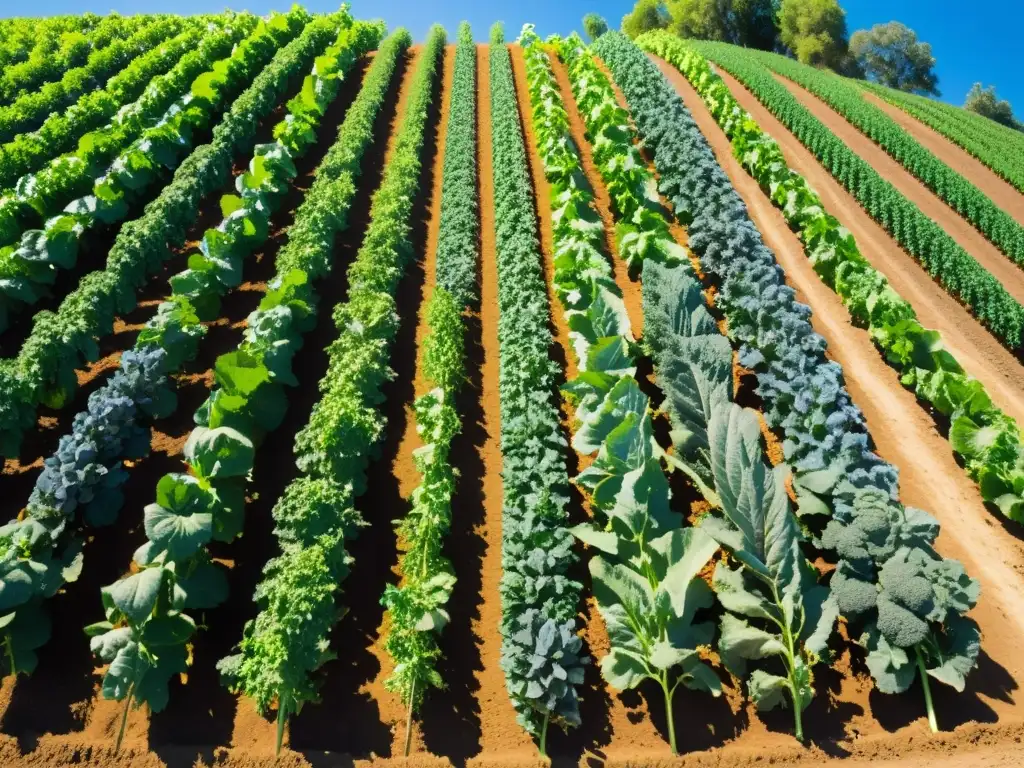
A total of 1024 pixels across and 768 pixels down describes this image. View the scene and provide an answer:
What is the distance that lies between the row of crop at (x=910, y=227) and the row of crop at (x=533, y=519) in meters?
8.95

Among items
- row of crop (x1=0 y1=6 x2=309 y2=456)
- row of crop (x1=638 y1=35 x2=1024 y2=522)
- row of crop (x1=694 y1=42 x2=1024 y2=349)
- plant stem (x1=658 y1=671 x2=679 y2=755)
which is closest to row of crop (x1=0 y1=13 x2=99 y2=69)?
row of crop (x1=0 y1=6 x2=309 y2=456)

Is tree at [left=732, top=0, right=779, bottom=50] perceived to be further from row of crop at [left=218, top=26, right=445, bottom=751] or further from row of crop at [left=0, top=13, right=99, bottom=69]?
row of crop at [left=218, top=26, right=445, bottom=751]

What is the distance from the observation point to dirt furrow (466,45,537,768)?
7.96 metres

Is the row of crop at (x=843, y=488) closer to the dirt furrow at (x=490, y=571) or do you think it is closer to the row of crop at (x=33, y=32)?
the dirt furrow at (x=490, y=571)

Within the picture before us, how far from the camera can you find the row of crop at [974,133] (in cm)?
2245

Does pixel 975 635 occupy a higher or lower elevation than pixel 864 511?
lower

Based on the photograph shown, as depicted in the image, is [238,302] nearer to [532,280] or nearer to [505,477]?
[532,280]

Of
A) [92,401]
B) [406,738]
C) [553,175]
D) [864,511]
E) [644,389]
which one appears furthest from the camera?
[553,175]

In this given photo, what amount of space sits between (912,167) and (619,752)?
20.1 metres

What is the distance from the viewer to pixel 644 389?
12.2 metres

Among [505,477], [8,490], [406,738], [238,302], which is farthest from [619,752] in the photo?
[238,302]

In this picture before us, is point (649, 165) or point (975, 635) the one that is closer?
point (975, 635)

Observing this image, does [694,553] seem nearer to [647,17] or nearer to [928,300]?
[928,300]

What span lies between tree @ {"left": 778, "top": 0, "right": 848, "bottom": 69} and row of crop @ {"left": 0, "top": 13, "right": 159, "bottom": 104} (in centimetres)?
4017
